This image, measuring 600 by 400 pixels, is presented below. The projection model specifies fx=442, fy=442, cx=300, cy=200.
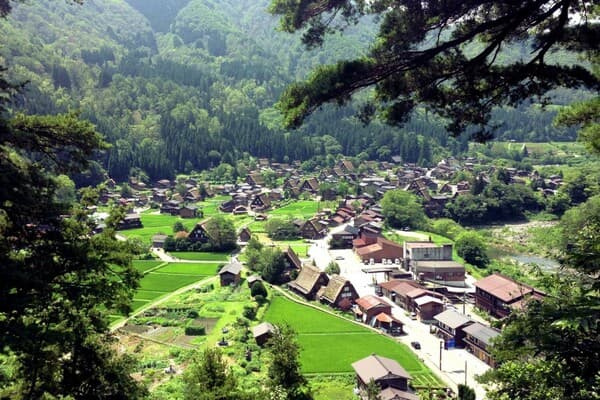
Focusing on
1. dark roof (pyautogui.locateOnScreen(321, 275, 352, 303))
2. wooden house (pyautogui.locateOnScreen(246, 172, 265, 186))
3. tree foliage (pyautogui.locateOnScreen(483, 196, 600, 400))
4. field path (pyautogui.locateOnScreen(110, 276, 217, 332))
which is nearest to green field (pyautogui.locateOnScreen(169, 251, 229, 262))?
field path (pyautogui.locateOnScreen(110, 276, 217, 332))

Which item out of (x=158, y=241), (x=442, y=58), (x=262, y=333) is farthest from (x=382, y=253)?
(x=442, y=58)

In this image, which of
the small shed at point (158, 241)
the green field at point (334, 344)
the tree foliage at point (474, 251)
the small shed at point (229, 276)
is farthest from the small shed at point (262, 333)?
the tree foliage at point (474, 251)

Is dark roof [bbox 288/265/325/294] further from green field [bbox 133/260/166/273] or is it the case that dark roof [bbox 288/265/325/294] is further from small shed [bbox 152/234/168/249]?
small shed [bbox 152/234/168/249]

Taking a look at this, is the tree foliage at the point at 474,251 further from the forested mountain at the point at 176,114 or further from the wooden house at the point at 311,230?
the forested mountain at the point at 176,114

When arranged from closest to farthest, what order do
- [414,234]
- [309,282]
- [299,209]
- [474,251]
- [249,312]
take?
[249,312]
[309,282]
[474,251]
[414,234]
[299,209]

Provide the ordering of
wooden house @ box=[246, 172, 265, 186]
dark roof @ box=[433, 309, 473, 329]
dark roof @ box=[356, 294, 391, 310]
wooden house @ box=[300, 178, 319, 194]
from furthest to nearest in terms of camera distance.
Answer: wooden house @ box=[246, 172, 265, 186] → wooden house @ box=[300, 178, 319, 194] → dark roof @ box=[356, 294, 391, 310] → dark roof @ box=[433, 309, 473, 329]

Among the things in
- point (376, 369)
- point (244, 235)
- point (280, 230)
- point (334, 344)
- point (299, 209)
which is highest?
point (299, 209)

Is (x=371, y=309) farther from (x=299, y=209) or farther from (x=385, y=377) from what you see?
(x=299, y=209)
